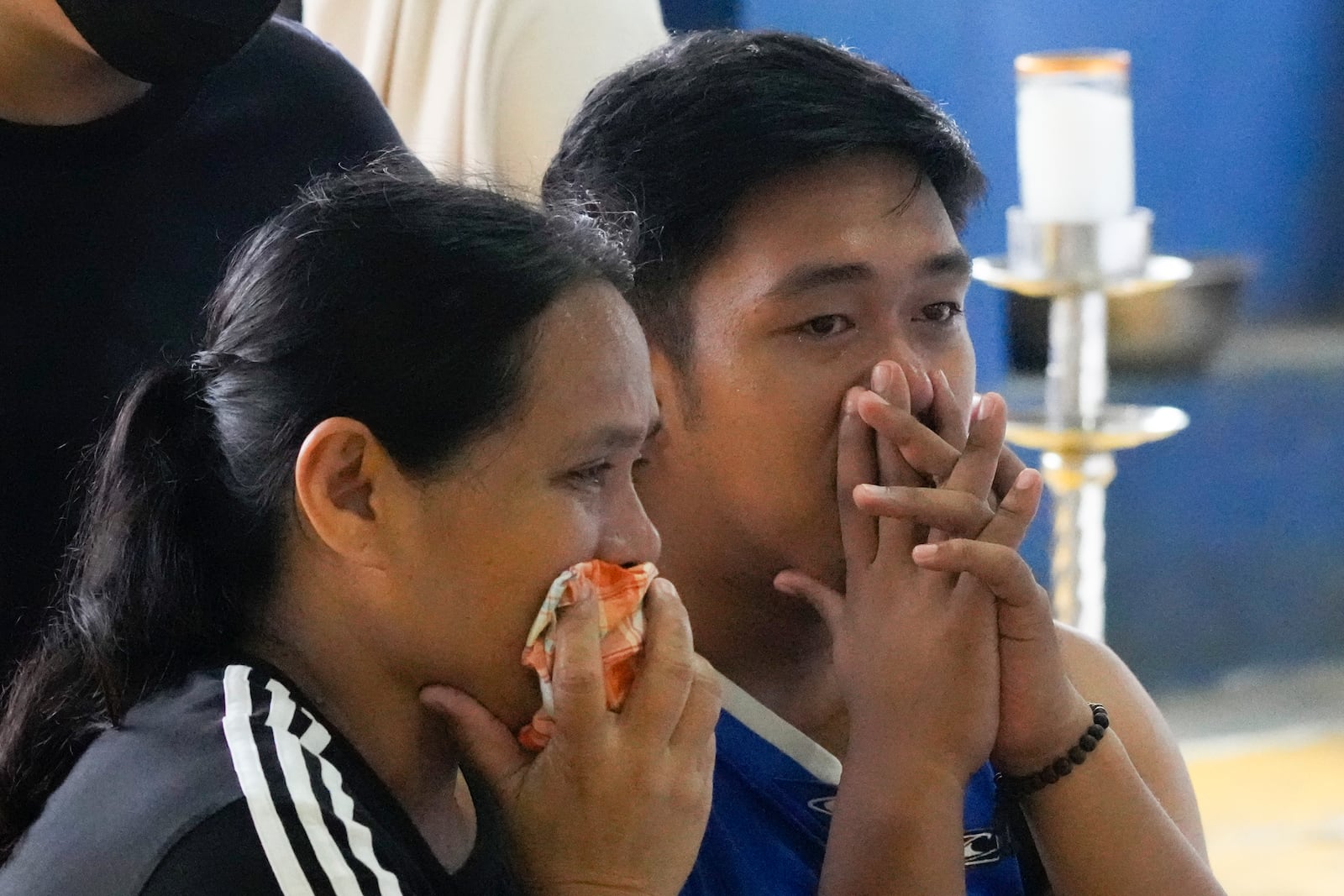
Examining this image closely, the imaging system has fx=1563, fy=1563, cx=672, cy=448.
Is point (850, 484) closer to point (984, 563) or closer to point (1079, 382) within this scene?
point (984, 563)

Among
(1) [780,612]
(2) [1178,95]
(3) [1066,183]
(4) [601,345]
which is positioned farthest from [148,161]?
(2) [1178,95]

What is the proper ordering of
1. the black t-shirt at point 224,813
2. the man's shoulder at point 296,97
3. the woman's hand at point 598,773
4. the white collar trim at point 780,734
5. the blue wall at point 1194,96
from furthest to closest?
1. the blue wall at point 1194,96
2. the man's shoulder at point 296,97
3. the white collar trim at point 780,734
4. the woman's hand at point 598,773
5. the black t-shirt at point 224,813

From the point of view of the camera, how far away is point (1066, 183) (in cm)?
232

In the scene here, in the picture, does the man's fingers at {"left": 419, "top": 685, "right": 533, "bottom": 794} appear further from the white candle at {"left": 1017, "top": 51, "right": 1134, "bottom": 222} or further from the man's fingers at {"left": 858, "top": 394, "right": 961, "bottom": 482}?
the white candle at {"left": 1017, "top": 51, "right": 1134, "bottom": 222}

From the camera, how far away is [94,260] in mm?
1431

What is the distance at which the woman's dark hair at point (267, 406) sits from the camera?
106 centimetres

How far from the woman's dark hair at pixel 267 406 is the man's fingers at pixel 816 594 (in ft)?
1.05

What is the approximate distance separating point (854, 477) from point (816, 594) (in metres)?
0.11

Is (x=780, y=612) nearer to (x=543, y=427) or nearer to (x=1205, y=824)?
(x=543, y=427)

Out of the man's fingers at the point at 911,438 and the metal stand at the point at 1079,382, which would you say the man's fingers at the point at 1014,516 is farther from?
the metal stand at the point at 1079,382

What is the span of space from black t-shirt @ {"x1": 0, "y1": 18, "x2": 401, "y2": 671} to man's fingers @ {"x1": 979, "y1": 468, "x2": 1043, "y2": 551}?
2.47 ft

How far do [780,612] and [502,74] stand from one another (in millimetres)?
902

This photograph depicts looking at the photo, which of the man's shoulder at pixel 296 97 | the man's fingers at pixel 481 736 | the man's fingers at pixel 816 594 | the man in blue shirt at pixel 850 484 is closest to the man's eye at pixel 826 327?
the man in blue shirt at pixel 850 484

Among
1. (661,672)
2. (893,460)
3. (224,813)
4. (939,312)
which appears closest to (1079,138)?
(939,312)
